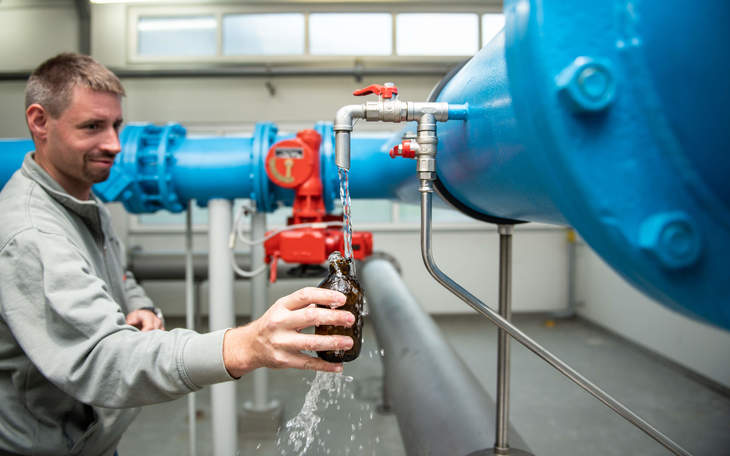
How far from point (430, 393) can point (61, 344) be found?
2.11 ft

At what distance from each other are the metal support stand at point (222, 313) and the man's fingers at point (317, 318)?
0.88 meters

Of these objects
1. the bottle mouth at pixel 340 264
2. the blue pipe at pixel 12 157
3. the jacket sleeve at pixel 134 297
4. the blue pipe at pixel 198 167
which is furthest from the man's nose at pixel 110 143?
the bottle mouth at pixel 340 264

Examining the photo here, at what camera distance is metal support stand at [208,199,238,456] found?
131 cm

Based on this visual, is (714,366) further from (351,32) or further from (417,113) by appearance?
(351,32)

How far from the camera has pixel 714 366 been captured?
248cm

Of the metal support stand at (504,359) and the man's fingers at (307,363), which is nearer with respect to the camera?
the man's fingers at (307,363)

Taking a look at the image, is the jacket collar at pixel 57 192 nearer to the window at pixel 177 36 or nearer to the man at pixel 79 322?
the man at pixel 79 322

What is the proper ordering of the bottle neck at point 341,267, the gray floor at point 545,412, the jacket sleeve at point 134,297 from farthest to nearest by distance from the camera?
the gray floor at point 545,412 → the jacket sleeve at point 134,297 → the bottle neck at point 341,267

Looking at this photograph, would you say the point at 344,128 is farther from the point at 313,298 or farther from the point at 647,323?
the point at 647,323

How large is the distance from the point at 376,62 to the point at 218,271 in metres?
3.00

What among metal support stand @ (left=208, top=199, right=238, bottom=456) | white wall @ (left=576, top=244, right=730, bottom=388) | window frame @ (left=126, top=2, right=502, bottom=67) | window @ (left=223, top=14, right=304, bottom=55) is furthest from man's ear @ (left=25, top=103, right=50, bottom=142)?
window @ (left=223, top=14, right=304, bottom=55)

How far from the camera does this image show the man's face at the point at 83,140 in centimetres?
83

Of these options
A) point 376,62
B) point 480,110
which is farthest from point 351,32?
point 480,110

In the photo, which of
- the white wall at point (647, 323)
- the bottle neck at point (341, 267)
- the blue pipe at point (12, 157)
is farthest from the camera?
the white wall at point (647, 323)
